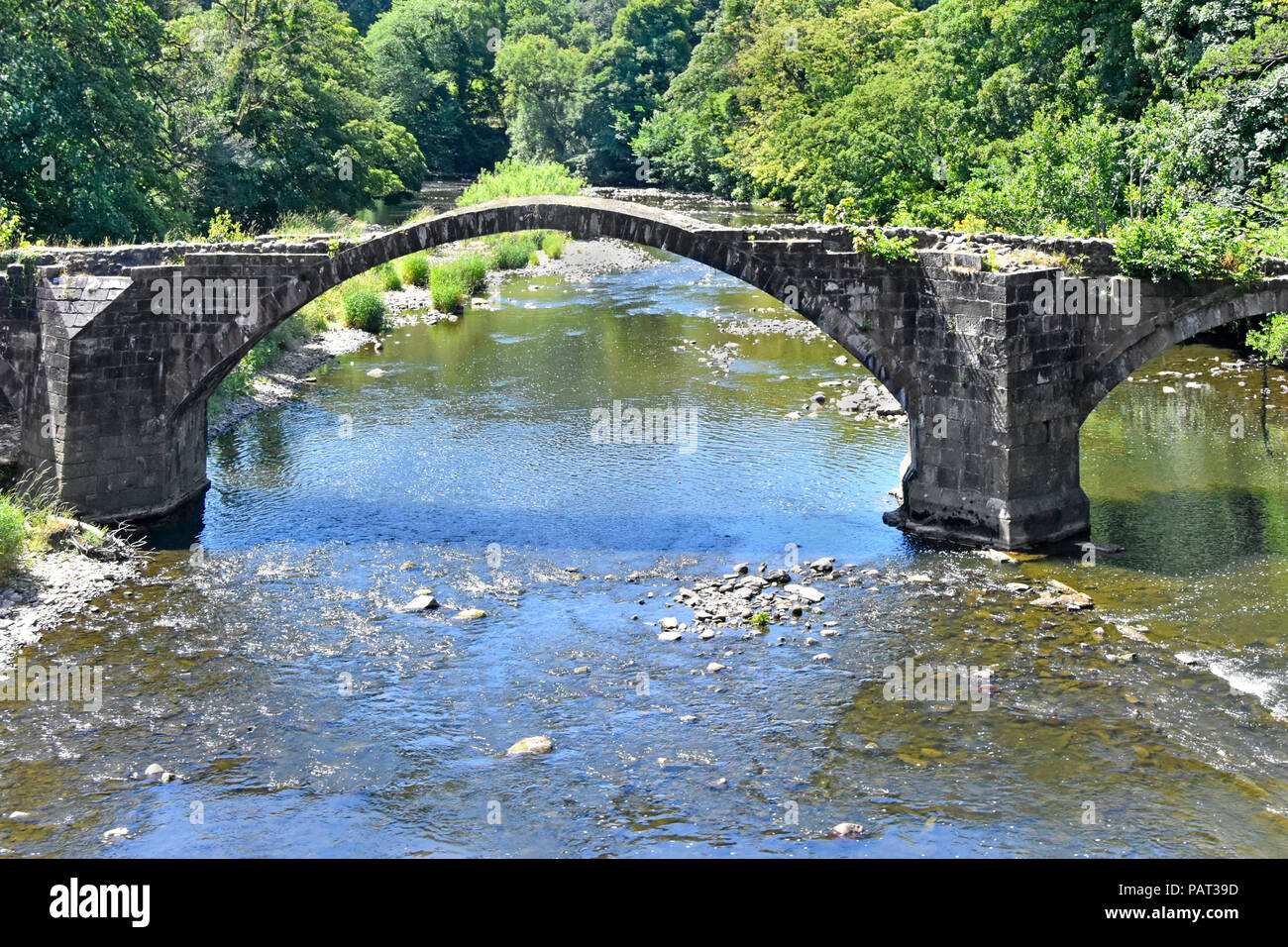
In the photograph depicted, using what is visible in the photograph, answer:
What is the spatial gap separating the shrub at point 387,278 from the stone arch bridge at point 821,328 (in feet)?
68.6

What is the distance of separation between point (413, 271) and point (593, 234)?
24.3m

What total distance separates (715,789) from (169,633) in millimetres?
8357

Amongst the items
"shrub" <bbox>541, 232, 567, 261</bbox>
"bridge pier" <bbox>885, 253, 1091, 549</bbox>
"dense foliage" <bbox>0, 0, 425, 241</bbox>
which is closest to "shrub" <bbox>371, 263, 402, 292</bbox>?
"dense foliage" <bbox>0, 0, 425, 241</bbox>

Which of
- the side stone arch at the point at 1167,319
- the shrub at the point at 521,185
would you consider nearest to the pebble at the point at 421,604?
the side stone arch at the point at 1167,319

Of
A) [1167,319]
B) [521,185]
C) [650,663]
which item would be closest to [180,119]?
[521,185]

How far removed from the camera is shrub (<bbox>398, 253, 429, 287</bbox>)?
1757 inches

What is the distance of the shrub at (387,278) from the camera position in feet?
143

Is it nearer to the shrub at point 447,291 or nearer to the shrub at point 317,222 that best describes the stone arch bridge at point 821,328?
the shrub at point 447,291

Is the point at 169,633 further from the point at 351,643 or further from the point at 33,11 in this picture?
the point at 33,11

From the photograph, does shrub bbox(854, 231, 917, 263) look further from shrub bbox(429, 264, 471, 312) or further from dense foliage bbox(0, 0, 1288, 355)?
shrub bbox(429, 264, 471, 312)

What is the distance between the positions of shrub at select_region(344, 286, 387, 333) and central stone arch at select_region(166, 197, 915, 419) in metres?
16.5

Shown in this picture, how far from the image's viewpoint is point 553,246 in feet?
180

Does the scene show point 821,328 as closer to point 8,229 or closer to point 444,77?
point 8,229

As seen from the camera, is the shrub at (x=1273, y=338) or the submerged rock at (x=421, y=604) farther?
the shrub at (x=1273, y=338)
